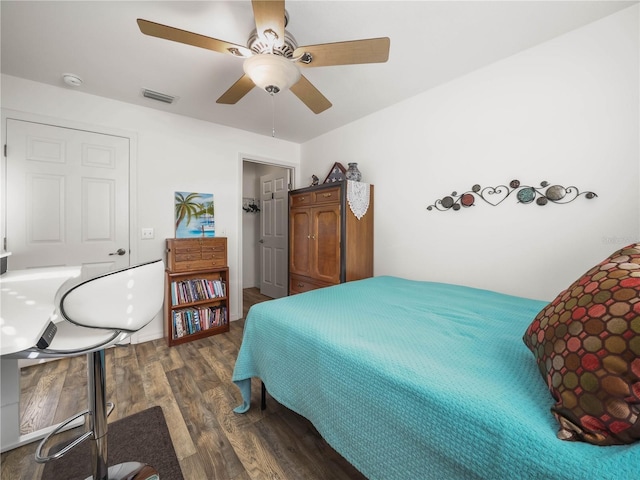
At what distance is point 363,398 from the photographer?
0.97 m

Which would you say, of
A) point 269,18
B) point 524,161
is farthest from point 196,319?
point 524,161

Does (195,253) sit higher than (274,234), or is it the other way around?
(274,234)

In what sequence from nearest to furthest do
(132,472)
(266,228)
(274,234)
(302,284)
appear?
(132,472), (302,284), (274,234), (266,228)

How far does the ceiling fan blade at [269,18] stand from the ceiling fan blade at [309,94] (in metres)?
0.30

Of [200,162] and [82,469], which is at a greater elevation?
[200,162]

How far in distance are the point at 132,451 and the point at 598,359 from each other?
203cm

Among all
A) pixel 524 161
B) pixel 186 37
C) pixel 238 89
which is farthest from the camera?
pixel 524 161

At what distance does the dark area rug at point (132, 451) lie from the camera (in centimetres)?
126

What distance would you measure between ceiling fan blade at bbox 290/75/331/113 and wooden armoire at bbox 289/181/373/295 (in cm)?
90

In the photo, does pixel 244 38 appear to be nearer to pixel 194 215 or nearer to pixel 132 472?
pixel 194 215

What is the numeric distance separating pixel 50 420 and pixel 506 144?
12.1 ft

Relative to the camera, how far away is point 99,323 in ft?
3.07

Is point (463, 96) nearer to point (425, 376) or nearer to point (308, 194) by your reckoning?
point (308, 194)

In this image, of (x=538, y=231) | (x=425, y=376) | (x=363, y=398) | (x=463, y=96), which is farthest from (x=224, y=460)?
(x=463, y=96)
